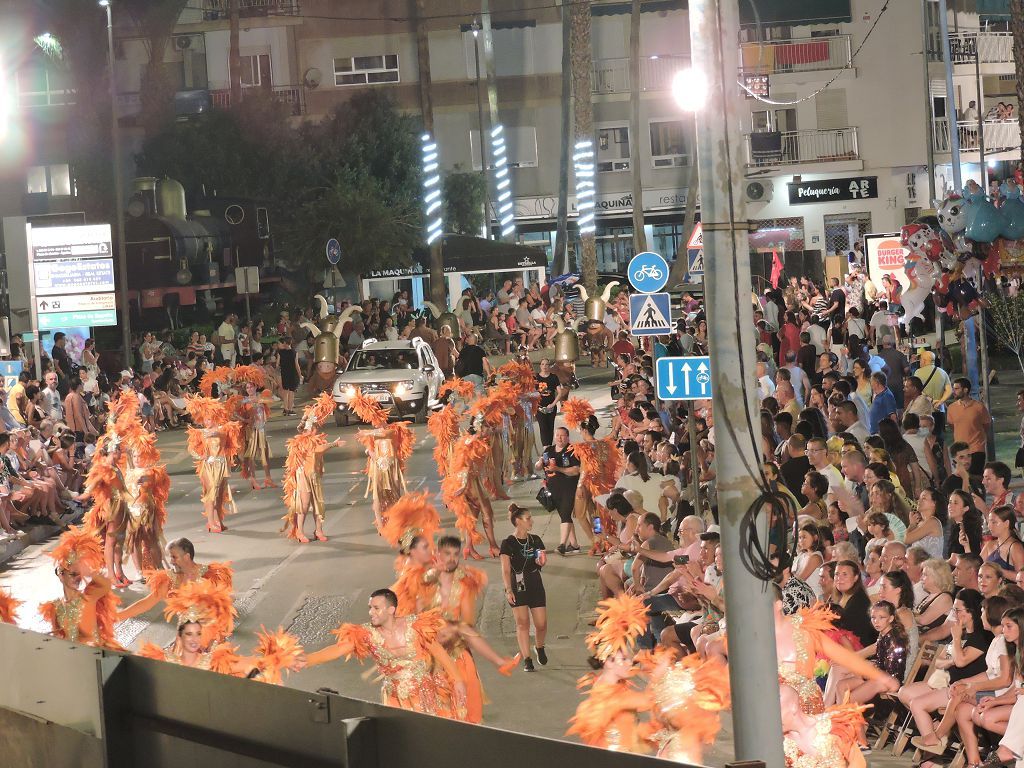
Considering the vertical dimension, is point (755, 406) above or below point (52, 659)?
above

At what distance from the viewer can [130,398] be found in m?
19.2

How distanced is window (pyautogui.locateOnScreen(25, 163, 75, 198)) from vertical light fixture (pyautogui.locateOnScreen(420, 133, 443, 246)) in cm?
1382

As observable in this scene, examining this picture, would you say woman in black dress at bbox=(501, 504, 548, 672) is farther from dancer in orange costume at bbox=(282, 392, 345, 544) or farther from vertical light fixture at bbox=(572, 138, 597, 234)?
vertical light fixture at bbox=(572, 138, 597, 234)

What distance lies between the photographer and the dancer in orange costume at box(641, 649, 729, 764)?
701cm

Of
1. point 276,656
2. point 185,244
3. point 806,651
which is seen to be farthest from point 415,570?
point 185,244

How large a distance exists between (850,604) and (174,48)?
4952 centimetres

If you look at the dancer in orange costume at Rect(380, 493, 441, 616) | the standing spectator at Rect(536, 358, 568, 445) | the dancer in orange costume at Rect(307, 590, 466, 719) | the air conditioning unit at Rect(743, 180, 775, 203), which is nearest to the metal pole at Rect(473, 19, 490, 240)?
the standing spectator at Rect(536, 358, 568, 445)

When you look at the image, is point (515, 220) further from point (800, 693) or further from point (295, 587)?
point (800, 693)

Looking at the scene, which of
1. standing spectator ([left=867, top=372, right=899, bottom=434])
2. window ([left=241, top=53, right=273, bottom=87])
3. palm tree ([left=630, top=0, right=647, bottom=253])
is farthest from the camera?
window ([left=241, top=53, right=273, bottom=87])

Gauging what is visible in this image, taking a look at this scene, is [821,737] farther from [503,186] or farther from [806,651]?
[503,186]

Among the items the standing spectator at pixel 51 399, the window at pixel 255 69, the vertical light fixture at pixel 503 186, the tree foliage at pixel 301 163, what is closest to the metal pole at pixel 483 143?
the vertical light fixture at pixel 503 186

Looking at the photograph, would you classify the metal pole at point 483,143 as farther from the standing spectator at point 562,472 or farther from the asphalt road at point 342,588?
the standing spectator at point 562,472

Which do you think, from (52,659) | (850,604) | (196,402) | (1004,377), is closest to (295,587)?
(196,402)

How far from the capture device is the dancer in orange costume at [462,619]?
9.63 m
